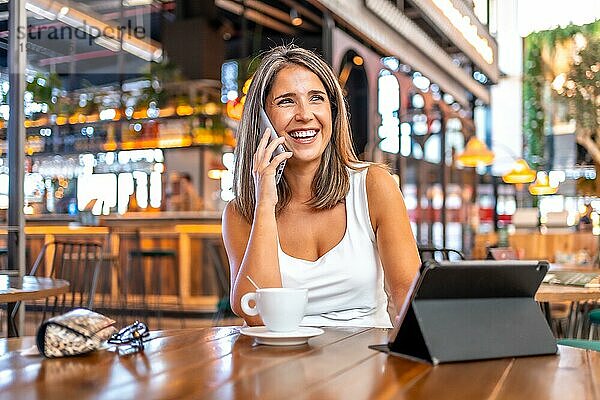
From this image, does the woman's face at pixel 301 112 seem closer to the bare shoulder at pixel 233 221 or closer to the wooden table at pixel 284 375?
the bare shoulder at pixel 233 221

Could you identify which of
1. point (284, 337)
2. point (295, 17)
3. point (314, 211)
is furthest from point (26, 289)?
point (295, 17)

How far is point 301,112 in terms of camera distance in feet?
6.19

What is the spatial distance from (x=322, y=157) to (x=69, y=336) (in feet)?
3.16

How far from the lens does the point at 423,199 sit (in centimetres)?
1327

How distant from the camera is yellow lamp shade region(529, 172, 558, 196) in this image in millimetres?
13414

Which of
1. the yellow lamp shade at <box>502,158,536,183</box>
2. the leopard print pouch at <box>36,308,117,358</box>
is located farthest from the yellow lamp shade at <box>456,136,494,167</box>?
the leopard print pouch at <box>36,308,117,358</box>

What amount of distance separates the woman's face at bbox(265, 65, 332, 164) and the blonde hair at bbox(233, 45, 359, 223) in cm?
3

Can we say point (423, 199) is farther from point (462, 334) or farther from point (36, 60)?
point (462, 334)

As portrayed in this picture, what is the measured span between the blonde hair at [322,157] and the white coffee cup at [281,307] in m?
0.64

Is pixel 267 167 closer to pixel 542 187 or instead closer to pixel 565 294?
pixel 565 294

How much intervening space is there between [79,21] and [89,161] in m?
3.21

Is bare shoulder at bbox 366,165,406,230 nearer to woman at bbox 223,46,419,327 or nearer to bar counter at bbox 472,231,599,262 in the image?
woman at bbox 223,46,419,327

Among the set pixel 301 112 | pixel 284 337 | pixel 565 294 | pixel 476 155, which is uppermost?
pixel 476 155

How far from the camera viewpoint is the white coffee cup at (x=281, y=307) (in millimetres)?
1265
